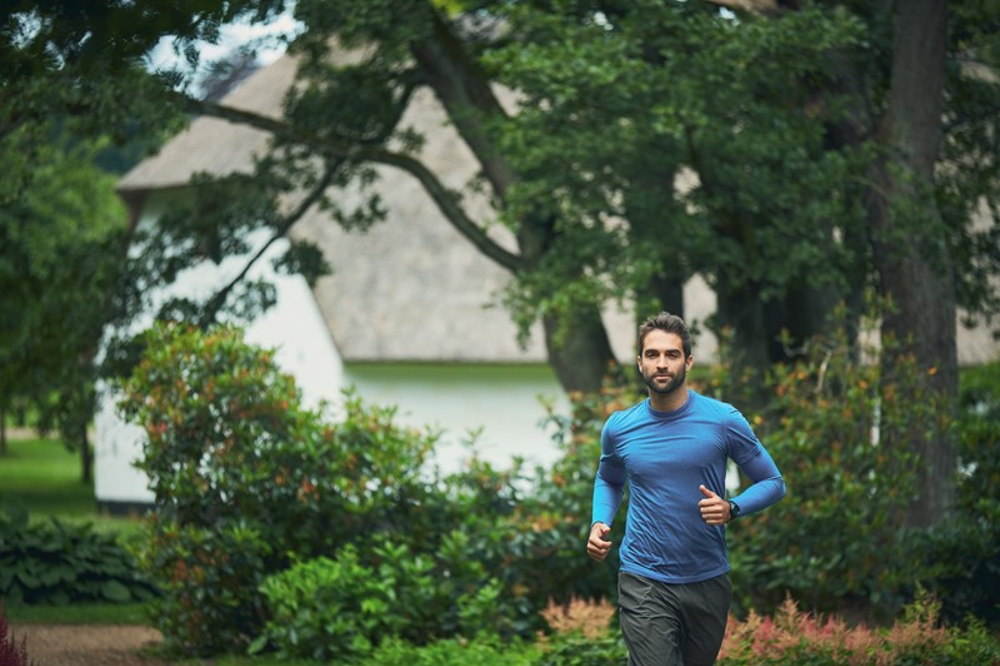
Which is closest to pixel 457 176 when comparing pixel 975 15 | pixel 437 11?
pixel 437 11

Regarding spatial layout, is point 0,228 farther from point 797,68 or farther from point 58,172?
point 58,172

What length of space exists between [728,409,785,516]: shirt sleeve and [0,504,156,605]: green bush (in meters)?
8.59

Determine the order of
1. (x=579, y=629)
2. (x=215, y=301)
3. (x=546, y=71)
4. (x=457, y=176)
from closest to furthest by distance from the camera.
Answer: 1. (x=579, y=629)
2. (x=546, y=71)
3. (x=215, y=301)
4. (x=457, y=176)

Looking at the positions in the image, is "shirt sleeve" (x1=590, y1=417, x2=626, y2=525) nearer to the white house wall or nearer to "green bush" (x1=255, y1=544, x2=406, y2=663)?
"green bush" (x1=255, y1=544, x2=406, y2=663)

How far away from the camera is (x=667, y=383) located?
245 inches

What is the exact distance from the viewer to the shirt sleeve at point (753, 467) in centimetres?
629

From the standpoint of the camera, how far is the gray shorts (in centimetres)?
629

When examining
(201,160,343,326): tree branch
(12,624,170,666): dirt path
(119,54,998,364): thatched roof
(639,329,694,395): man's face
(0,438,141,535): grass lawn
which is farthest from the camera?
(0,438,141,535): grass lawn

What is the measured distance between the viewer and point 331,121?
16.3 metres

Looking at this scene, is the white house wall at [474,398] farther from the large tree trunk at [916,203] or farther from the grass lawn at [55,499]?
the large tree trunk at [916,203]

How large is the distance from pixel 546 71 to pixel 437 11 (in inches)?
124

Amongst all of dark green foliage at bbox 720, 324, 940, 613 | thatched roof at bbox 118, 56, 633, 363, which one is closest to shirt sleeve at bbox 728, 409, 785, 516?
dark green foliage at bbox 720, 324, 940, 613

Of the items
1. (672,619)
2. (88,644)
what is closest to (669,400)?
(672,619)

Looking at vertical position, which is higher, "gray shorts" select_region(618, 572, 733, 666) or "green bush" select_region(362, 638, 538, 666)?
"gray shorts" select_region(618, 572, 733, 666)
